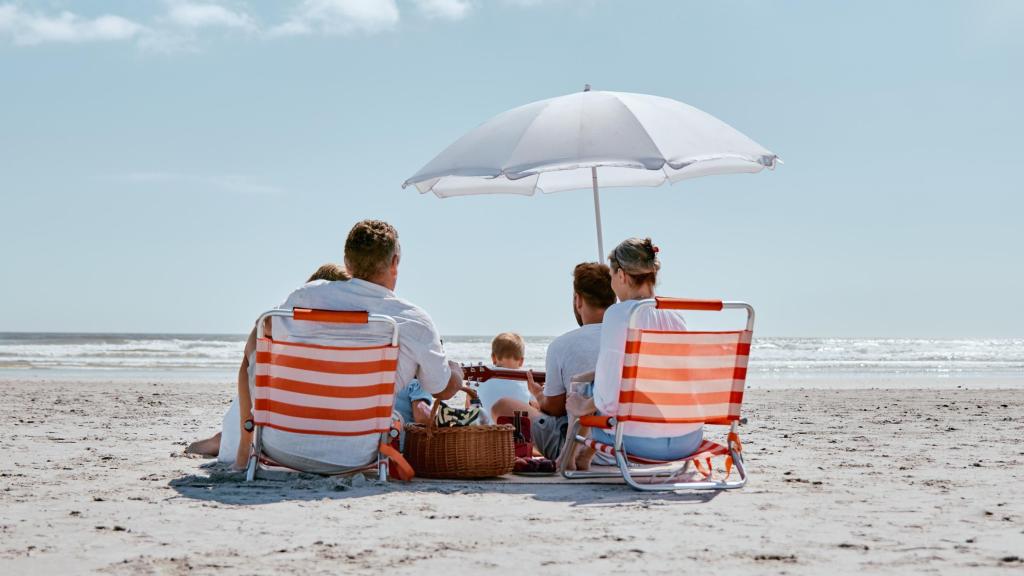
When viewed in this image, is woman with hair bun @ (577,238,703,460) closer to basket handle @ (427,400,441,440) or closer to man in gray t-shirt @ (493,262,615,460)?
man in gray t-shirt @ (493,262,615,460)

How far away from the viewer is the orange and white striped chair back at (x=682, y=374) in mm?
4629

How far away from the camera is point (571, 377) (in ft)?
16.9

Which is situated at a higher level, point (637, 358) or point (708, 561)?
point (637, 358)

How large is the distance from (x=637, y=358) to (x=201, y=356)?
26.3 metres

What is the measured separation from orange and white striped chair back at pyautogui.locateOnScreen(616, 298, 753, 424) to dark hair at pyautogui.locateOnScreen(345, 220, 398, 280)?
1241 millimetres

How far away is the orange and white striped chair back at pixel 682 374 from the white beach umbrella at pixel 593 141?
99cm

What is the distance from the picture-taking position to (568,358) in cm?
518

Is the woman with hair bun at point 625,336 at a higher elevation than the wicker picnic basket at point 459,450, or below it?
higher

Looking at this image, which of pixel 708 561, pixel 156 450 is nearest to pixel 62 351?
pixel 156 450

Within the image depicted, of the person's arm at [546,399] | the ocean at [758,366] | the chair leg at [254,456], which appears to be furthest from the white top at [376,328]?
the ocean at [758,366]

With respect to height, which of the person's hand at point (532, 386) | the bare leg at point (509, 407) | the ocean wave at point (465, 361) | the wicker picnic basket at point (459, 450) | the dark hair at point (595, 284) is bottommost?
the ocean wave at point (465, 361)

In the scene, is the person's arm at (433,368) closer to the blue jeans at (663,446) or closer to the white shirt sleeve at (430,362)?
the white shirt sleeve at (430,362)

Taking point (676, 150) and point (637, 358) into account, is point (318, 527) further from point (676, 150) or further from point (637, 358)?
point (676, 150)

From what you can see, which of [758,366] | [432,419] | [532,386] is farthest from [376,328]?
[758,366]
